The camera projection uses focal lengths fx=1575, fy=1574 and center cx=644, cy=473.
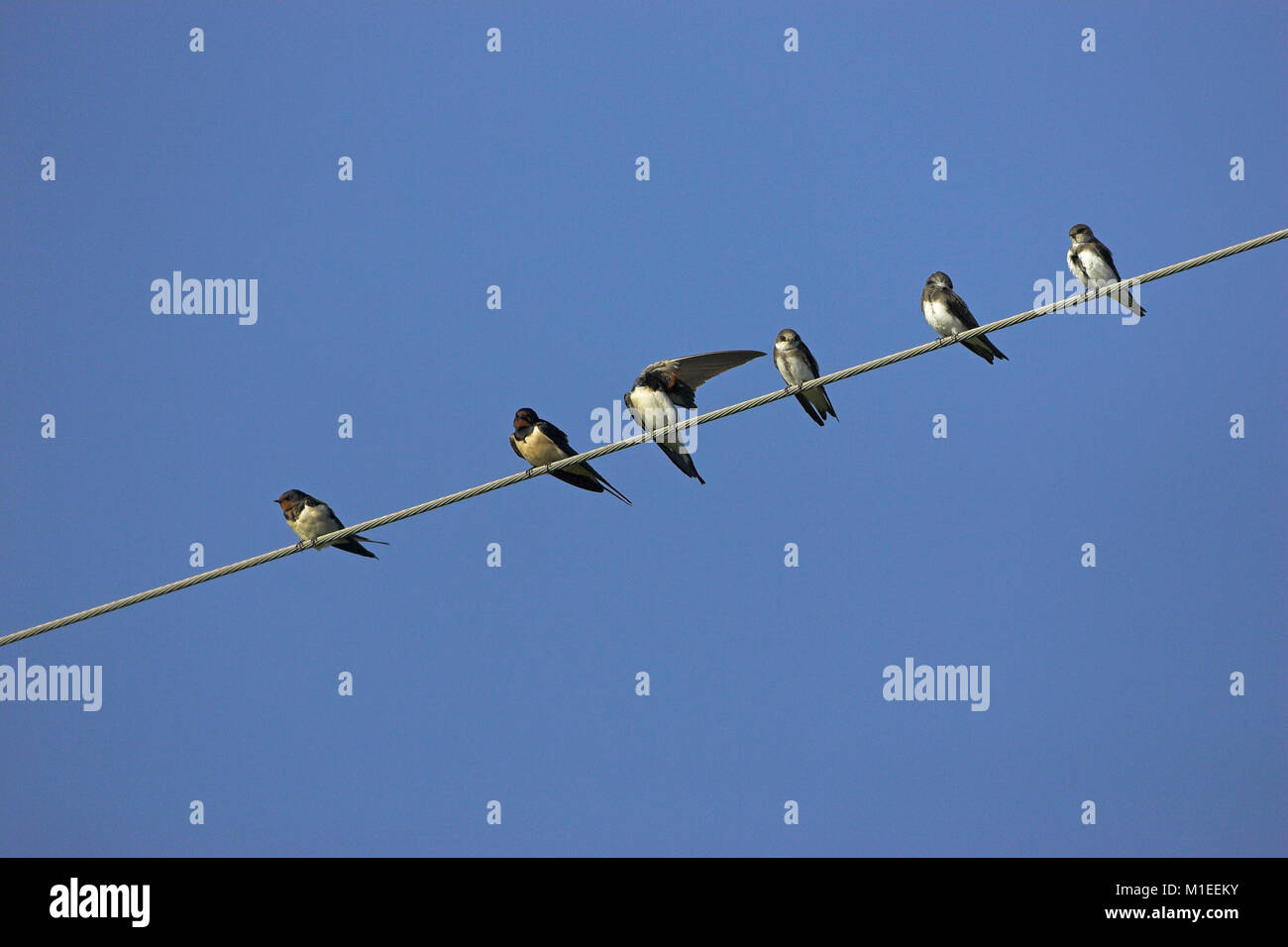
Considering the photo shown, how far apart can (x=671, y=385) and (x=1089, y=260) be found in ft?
Result: 14.9

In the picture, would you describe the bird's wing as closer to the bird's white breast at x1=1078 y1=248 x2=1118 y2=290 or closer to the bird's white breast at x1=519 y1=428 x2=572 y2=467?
the bird's white breast at x1=519 y1=428 x2=572 y2=467

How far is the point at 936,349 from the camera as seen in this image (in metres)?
10.8

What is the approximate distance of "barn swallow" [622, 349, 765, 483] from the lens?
14.1 m

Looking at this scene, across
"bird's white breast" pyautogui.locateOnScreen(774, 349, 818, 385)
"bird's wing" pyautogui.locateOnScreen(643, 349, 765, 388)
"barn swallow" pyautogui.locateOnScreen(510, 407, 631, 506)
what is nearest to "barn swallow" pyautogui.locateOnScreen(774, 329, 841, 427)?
"bird's white breast" pyautogui.locateOnScreen(774, 349, 818, 385)

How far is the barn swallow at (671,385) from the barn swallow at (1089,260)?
3810mm

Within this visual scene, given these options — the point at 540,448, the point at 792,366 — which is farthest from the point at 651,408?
the point at 792,366

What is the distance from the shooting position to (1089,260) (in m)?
15.6

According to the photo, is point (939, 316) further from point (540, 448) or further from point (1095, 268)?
point (540, 448)

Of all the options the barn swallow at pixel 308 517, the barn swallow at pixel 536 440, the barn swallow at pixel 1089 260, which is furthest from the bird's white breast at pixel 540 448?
the barn swallow at pixel 1089 260

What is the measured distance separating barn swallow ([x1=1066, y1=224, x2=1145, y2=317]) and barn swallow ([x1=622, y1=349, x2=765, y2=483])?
381 centimetres

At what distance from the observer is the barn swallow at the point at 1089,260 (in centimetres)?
1548

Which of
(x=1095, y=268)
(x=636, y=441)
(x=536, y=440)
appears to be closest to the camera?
(x=636, y=441)

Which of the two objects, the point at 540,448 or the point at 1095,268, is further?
the point at 1095,268

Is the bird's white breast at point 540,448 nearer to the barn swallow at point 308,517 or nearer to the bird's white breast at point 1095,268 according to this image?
the barn swallow at point 308,517
